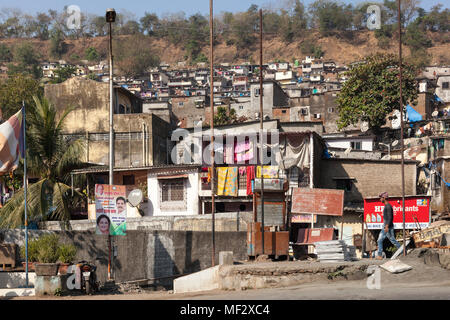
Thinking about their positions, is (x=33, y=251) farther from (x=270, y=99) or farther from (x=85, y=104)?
(x=270, y=99)

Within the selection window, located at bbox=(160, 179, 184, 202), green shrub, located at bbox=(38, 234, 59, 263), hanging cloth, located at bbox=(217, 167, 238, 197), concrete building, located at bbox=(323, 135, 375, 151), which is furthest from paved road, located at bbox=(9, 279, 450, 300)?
concrete building, located at bbox=(323, 135, 375, 151)

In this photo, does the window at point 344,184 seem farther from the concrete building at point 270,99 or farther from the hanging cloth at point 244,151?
the concrete building at point 270,99

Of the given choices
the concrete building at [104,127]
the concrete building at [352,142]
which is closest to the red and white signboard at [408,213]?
the concrete building at [104,127]

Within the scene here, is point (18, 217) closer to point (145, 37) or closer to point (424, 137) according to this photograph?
point (424, 137)

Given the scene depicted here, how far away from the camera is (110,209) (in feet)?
62.2

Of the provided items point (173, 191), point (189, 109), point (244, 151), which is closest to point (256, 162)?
point (244, 151)

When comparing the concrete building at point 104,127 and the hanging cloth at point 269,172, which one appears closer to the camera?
the hanging cloth at point 269,172

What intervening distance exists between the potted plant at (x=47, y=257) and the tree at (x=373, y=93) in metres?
35.9

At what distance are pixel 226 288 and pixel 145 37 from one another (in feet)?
520

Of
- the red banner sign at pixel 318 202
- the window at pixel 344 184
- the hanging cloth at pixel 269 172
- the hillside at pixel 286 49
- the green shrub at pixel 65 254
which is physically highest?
the hillside at pixel 286 49

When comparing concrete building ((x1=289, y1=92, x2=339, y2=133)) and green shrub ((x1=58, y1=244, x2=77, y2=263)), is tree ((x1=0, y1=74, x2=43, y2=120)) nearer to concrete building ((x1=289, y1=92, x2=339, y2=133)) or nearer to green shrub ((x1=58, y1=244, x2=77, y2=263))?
concrete building ((x1=289, y1=92, x2=339, y2=133))

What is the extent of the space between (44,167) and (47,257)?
1219cm

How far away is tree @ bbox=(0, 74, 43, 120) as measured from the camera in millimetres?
52875

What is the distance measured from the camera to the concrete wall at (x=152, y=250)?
814 inches
